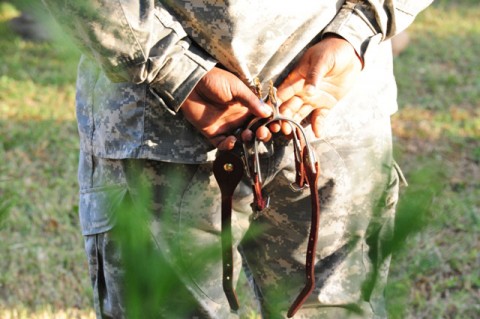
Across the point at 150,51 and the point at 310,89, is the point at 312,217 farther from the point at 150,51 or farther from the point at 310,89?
the point at 150,51

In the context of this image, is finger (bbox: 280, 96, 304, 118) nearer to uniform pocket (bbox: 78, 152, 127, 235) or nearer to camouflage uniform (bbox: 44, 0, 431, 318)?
camouflage uniform (bbox: 44, 0, 431, 318)

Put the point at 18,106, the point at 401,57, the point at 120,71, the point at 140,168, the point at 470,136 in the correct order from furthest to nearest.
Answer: the point at 401,57 → the point at 18,106 → the point at 470,136 → the point at 140,168 → the point at 120,71

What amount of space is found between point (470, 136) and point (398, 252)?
427cm

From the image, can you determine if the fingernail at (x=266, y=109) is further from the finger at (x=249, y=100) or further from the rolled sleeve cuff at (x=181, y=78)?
the rolled sleeve cuff at (x=181, y=78)

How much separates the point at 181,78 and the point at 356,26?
0.36 metres

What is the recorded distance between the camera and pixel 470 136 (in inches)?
178

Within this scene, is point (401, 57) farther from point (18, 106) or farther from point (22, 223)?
point (22, 223)

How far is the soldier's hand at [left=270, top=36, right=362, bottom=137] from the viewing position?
1.43 meters

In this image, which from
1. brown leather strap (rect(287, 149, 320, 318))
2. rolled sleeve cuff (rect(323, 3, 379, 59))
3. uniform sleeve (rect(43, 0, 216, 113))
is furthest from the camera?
rolled sleeve cuff (rect(323, 3, 379, 59))

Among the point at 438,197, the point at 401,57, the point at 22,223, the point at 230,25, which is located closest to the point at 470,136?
the point at 401,57

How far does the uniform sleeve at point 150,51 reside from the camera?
1.25 meters

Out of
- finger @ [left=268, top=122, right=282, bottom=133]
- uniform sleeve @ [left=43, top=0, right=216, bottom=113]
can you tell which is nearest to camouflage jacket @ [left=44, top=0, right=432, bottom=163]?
uniform sleeve @ [left=43, top=0, right=216, bottom=113]

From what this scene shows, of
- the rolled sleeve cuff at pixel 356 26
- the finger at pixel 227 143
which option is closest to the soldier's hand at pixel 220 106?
the finger at pixel 227 143

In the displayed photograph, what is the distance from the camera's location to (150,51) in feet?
4.48
